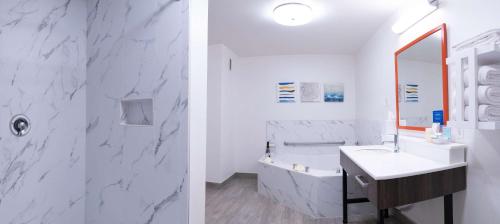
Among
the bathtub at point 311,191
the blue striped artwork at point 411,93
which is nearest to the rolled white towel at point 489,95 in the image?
the blue striped artwork at point 411,93

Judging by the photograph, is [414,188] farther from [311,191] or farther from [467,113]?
[311,191]

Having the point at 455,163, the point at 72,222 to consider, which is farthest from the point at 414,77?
the point at 72,222

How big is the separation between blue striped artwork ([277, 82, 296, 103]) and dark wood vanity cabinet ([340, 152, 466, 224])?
234 centimetres

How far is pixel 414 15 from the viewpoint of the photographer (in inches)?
74.1

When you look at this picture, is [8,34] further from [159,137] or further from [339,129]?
[339,129]

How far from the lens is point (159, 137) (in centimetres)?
136

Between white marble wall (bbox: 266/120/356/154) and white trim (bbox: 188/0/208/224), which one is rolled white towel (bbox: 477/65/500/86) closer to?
white trim (bbox: 188/0/208/224)

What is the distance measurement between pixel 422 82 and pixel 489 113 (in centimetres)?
91

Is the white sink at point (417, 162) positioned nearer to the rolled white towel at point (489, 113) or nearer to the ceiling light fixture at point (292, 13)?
the rolled white towel at point (489, 113)

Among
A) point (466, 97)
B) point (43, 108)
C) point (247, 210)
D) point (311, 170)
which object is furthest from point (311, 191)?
point (43, 108)

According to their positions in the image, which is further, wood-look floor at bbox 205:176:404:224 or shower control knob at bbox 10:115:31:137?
wood-look floor at bbox 205:176:404:224

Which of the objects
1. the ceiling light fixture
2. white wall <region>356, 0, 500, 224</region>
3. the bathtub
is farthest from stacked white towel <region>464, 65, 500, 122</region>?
the ceiling light fixture

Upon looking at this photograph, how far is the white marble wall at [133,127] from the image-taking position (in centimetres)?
130

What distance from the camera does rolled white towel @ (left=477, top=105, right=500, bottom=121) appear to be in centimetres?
105
